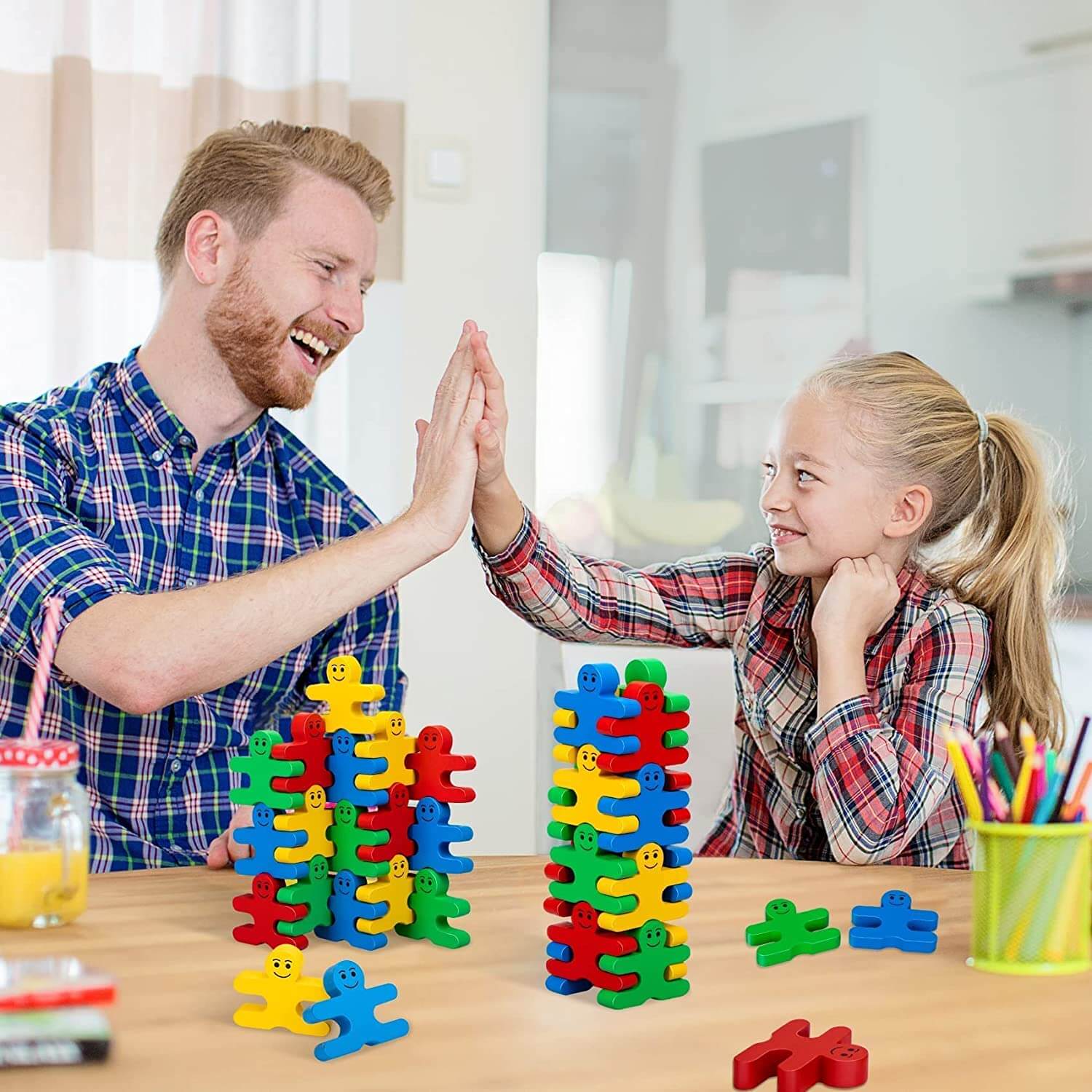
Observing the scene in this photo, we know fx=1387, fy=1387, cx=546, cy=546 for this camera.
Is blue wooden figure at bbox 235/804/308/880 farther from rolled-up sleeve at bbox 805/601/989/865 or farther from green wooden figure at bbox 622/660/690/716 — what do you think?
rolled-up sleeve at bbox 805/601/989/865

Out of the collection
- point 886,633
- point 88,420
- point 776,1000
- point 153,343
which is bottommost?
point 776,1000

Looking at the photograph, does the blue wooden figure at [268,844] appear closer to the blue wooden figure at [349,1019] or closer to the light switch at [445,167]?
the blue wooden figure at [349,1019]

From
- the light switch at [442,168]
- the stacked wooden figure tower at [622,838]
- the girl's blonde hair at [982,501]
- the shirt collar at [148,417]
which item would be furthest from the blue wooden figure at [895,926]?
the light switch at [442,168]

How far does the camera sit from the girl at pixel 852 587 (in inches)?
54.2

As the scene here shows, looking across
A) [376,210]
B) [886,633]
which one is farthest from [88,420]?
[886,633]

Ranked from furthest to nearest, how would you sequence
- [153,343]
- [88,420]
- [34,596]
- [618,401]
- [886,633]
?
[618,401] < [153,343] < [88,420] < [886,633] < [34,596]

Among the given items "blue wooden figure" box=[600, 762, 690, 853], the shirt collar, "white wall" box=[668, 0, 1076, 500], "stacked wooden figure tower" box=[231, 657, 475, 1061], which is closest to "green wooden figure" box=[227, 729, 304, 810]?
"stacked wooden figure tower" box=[231, 657, 475, 1061]

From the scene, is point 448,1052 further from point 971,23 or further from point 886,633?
point 971,23

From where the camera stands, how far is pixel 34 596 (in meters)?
1.29

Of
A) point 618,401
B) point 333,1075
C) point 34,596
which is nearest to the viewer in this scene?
point 333,1075

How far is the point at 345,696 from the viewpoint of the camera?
0.96 m

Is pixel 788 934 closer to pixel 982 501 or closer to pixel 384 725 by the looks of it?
pixel 384 725

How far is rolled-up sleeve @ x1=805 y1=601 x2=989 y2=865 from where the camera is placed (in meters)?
1.22

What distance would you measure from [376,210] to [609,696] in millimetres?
1090
